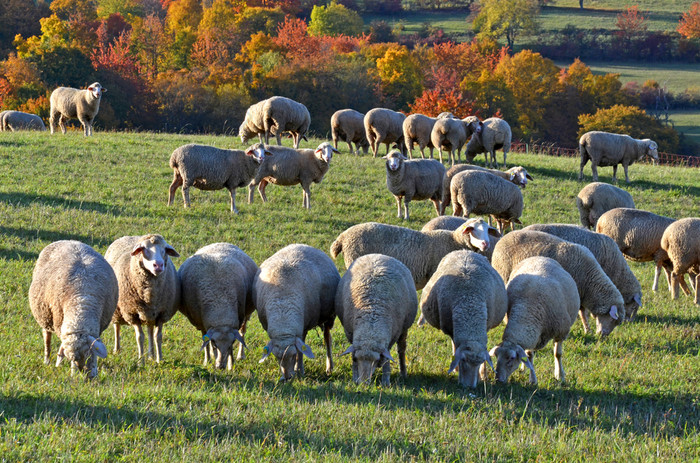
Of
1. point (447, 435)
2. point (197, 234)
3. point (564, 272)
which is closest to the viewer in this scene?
point (447, 435)

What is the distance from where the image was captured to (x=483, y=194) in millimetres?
15586

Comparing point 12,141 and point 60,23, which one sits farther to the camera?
point 60,23

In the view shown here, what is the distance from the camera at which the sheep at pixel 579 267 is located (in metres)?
10.4

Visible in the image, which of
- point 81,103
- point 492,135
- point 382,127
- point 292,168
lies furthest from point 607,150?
point 81,103

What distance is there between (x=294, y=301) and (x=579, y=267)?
14.0ft

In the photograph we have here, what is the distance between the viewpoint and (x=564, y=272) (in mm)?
9648

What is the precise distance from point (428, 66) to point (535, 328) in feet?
190

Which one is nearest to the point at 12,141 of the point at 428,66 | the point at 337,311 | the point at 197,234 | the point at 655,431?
the point at 197,234

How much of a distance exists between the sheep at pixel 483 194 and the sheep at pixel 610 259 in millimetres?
3311

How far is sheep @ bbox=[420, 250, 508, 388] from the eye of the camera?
8.17m

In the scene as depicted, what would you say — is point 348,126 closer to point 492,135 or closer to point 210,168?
point 492,135

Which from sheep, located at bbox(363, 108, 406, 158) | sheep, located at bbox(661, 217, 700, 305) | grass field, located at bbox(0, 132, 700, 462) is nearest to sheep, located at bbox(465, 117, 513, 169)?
sheep, located at bbox(363, 108, 406, 158)

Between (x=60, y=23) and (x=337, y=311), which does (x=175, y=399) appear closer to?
(x=337, y=311)

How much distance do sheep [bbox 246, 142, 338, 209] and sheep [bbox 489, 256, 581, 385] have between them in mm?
8607
